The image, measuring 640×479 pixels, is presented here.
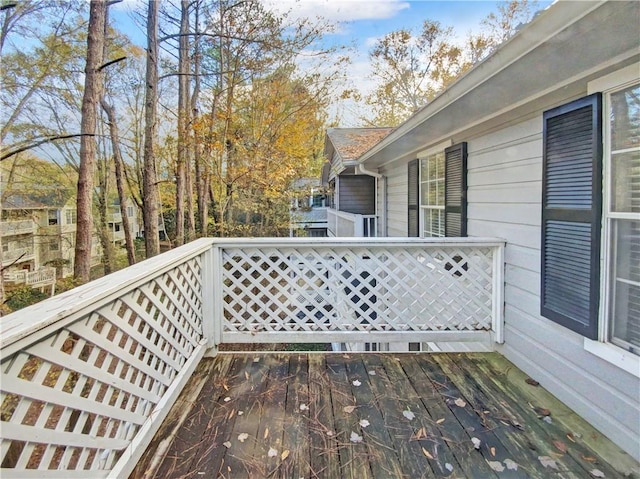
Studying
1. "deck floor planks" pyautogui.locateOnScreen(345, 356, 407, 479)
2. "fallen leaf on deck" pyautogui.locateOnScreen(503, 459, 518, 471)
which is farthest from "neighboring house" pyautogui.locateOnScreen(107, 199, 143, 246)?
"fallen leaf on deck" pyautogui.locateOnScreen(503, 459, 518, 471)

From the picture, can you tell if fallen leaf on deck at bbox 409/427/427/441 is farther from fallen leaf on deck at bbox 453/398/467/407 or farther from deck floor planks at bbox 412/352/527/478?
fallen leaf on deck at bbox 453/398/467/407

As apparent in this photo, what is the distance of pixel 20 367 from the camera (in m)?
1.15

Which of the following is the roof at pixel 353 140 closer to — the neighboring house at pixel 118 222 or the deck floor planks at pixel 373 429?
the deck floor planks at pixel 373 429

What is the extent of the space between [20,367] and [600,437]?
283 centimetres

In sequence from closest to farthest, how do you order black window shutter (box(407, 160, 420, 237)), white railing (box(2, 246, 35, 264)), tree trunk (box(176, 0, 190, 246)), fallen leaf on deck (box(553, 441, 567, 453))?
1. fallen leaf on deck (box(553, 441, 567, 453))
2. black window shutter (box(407, 160, 420, 237))
3. tree trunk (box(176, 0, 190, 246))
4. white railing (box(2, 246, 35, 264))

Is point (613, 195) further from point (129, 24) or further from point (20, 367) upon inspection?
point (129, 24)

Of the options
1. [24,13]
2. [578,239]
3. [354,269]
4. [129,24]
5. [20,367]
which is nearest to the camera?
[20,367]

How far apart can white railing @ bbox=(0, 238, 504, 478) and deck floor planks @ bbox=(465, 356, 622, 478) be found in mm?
686

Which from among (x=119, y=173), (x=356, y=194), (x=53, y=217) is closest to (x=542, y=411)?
(x=356, y=194)

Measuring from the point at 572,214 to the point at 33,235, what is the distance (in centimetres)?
1202

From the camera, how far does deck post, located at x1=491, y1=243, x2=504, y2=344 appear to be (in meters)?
3.10

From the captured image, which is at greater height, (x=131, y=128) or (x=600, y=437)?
(x=131, y=128)

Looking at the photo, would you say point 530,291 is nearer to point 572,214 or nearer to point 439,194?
point 572,214

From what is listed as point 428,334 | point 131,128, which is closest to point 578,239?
point 428,334
